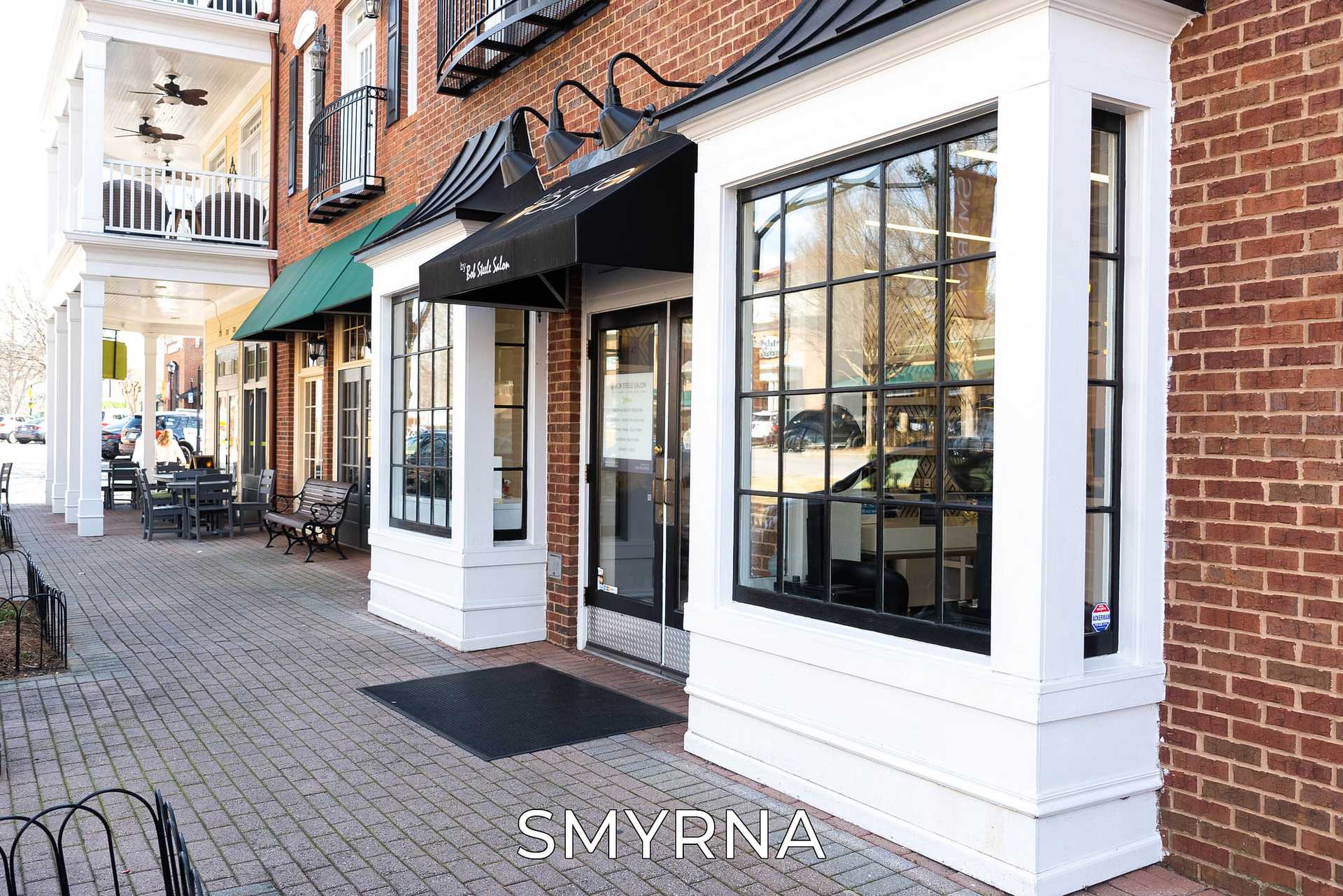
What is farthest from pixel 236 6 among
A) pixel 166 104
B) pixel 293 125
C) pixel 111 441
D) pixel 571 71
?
pixel 111 441

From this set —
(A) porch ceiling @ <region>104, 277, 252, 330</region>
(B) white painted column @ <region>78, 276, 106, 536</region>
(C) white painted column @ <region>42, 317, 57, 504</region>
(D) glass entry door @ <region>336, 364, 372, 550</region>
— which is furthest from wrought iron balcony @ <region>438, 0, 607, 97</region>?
(C) white painted column @ <region>42, 317, 57, 504</region>

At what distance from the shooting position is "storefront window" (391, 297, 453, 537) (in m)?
7.95

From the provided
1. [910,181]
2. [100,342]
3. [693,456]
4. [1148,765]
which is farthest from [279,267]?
[1148,765]

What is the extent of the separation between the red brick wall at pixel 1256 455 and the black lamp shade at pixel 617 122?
3.15 m

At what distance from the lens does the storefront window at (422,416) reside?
26.1ft


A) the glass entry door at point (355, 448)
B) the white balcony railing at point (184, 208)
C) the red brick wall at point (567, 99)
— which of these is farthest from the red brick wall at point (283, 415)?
the red brick wall at point (567, 99)

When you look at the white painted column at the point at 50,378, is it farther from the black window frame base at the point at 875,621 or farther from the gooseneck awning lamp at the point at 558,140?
the black window frame base at the point at 875,621

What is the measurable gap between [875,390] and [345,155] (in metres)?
9.82

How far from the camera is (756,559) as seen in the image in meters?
4.85

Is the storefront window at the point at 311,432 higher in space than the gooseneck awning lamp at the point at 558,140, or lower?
lower

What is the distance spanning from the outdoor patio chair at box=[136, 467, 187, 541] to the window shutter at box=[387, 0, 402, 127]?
679cm

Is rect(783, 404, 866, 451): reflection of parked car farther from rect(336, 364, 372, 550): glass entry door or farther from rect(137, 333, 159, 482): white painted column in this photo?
rect(137, 333, 159, 482): white painted column

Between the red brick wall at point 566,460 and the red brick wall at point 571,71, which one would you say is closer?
the red brick wall at point 571,71

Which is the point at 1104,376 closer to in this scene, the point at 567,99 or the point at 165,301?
the point at 567,99
